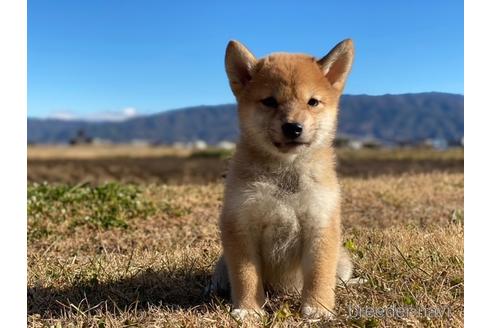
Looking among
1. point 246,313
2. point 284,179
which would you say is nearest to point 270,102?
point 284,179

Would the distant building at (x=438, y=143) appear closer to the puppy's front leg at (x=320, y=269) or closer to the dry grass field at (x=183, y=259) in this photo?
the dry grass field at (x=183, y=259)

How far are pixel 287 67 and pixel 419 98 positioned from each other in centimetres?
126

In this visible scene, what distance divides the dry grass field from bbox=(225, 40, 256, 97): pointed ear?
1353 mm

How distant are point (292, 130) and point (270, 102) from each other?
0.24 meters

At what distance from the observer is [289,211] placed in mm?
3436

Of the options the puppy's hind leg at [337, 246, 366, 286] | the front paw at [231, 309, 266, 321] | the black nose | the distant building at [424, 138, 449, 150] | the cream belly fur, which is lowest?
the front paw at [231, 309, 266, 321]

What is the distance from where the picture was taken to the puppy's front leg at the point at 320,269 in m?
3.42

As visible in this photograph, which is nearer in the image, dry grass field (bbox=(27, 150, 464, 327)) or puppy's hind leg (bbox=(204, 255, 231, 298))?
dry grass field (bbox=(27, 150, 464, 327))

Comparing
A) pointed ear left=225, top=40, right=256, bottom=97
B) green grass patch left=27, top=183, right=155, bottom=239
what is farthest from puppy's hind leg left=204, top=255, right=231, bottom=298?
green grass patch left=27, top=183, right=155, bottom=239

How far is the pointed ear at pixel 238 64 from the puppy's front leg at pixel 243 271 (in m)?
0.90

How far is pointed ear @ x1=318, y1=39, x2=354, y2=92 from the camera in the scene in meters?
3.51

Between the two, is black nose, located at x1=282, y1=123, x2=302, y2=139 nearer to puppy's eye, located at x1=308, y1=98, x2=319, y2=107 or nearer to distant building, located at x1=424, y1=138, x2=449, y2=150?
puppy's eye, located at x1=308, y1=98, x2=319, y2=107
